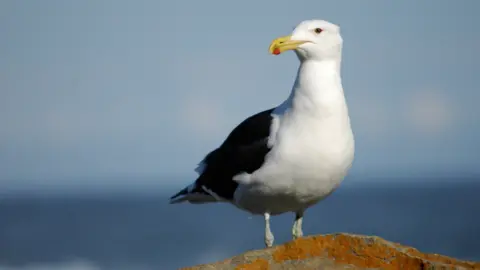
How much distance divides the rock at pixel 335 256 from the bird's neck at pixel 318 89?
2743 mm

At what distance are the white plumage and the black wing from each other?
0.06 meters

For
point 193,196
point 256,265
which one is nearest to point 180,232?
point 193,196

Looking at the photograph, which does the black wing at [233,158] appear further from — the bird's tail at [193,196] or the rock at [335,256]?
the rock at [335,256]

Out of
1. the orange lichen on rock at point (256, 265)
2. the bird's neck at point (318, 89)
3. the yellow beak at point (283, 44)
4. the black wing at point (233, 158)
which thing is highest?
the yellow beak at point (283, 44)


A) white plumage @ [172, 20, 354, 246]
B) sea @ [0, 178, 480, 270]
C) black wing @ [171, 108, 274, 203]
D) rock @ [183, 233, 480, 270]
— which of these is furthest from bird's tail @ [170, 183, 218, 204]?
sea @ [0, 178, 480, 270]

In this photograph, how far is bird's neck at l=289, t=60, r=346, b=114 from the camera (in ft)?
37.9

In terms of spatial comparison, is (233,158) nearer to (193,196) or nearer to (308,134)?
(193,196)

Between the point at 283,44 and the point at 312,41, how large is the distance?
1.12 feet

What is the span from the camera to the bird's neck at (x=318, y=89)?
37.9ft

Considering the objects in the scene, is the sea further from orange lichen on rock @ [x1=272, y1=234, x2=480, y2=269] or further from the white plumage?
orange lichen on rock @ [x1=272, y1=234, x2=480, y2=269]

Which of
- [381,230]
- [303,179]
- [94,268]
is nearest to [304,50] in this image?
[303,179]

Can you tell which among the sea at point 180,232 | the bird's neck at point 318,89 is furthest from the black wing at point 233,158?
the sea at point 180,232

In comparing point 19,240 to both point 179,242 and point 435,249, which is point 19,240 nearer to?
point 179,242

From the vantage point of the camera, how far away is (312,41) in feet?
38.2
